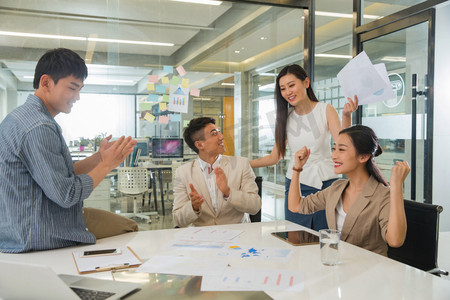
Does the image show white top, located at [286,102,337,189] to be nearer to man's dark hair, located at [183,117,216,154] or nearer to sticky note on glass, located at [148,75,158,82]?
man's dark hair, located at [183,117,216,154]

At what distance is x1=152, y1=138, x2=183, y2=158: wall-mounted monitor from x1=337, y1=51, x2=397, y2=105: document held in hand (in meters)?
2.01

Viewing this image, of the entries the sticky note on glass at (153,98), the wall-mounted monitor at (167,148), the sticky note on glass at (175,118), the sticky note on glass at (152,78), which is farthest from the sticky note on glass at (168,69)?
the wall-mounted monitor at (167,148)

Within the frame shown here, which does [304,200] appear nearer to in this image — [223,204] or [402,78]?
[223,204]

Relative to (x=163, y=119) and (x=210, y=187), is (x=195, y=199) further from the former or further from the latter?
(x=163, y=119)

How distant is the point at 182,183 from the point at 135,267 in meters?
0.98

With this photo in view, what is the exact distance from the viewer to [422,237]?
172 cm

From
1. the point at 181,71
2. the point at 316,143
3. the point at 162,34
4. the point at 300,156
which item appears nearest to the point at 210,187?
the point at 300,156

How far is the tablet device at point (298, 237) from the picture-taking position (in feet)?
5.37

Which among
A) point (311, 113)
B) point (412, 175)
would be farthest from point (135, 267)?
point (412, 175)

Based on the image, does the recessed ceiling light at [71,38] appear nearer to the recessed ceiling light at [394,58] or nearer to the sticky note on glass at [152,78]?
the sticky note on glass at [152,78]

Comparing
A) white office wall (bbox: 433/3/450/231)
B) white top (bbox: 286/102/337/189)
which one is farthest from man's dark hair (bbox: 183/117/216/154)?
white office wall (bbox: 433/3/450/231)

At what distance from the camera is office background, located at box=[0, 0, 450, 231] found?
3139 mm

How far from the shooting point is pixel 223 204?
90.4 inches

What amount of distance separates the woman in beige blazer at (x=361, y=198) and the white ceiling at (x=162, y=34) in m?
2.06
